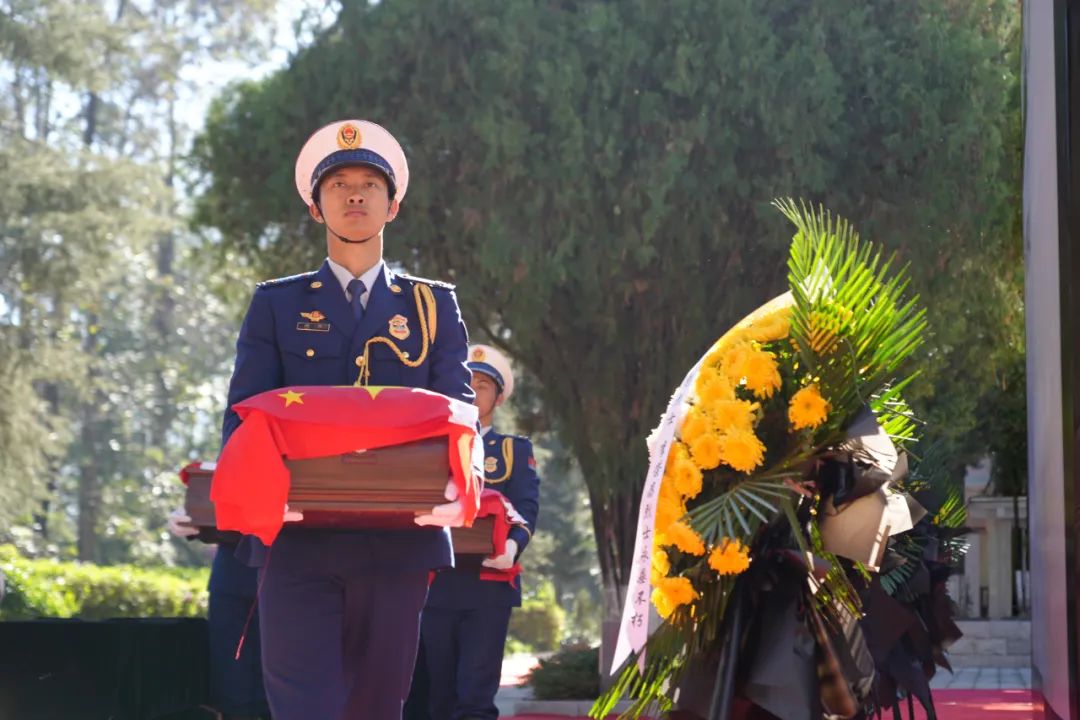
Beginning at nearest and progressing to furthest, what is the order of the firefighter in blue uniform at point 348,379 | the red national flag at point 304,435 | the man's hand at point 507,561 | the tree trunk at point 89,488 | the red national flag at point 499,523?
1. the red national flag at point 304,435
2. the firefighter in blue uniform at point 348,379
3. the red national flag at point 499,523
4. the man's hand at point 507,561
5. the tree trunk at point 89,488

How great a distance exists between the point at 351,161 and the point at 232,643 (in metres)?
4.51

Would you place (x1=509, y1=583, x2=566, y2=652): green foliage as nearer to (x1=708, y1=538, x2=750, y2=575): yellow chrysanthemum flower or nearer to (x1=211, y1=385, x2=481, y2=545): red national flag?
(x1=708, y1=538, x2=750, y2=575): yellow chrysanthemum flower

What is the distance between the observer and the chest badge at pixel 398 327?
5.22 m

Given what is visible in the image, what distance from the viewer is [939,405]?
18.6m

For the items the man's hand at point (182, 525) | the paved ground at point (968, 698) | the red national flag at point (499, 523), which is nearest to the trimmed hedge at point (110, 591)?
the paved ground at point (968, 698)

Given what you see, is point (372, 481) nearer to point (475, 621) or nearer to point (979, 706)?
point (475, 621)

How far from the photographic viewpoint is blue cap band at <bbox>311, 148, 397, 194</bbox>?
17.1 ft

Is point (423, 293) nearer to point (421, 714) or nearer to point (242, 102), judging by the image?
point (421, 714)

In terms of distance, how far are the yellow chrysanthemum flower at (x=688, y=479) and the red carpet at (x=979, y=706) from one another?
5.37 metres

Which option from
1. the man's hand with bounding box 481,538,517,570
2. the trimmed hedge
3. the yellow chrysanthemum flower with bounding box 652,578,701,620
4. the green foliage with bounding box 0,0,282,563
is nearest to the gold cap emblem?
the yellow chrysanthemum flower with bounding box 652,578,701,620

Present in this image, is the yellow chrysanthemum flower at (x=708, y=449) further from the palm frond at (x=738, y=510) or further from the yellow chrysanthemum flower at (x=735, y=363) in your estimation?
the yellow chrysanthemum flower at (x=735, y=363)

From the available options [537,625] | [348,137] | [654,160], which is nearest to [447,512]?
[348,137]

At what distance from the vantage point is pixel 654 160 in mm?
16188

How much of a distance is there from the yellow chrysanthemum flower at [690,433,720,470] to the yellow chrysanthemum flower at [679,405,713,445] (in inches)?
1.5
